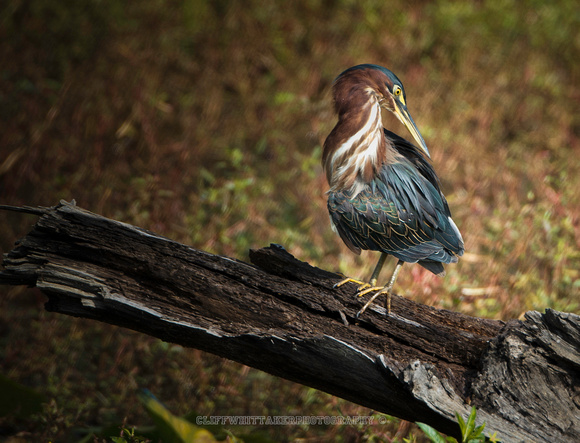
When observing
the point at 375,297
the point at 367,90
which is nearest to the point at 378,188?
the point at 367,90

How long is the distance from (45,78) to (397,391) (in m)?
4.67

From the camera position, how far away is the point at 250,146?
5559 mm

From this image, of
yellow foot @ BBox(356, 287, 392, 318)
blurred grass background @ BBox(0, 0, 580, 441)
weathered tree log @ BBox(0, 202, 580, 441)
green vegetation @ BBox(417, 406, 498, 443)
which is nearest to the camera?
green vegetation @ BBox(417, 406, 498, 443)

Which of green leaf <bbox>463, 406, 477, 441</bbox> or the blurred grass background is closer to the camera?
green leaf <bbox>463, 406, 477, 441</bbox>

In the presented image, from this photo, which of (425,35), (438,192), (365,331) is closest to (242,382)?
(365,331)

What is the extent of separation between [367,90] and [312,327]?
1.31 m

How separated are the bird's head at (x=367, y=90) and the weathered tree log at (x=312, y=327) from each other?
2.93 feet

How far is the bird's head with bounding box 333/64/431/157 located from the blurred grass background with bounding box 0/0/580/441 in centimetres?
123

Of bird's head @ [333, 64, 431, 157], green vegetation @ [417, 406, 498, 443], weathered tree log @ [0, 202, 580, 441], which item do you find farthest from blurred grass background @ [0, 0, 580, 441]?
bird's head @ [333, 64, 431, 157]

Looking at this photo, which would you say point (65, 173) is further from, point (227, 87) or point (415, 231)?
point (415, 231)

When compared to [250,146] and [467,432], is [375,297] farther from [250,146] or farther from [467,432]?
[250,146]

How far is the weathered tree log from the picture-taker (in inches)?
85.8

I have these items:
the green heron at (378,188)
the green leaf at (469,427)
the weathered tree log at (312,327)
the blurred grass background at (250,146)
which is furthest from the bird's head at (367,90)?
the green leaf at (469,427)

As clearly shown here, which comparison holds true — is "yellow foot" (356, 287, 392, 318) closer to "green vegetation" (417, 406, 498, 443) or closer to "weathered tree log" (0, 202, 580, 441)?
"weathered tree log" (0, 202, 580, 441)
